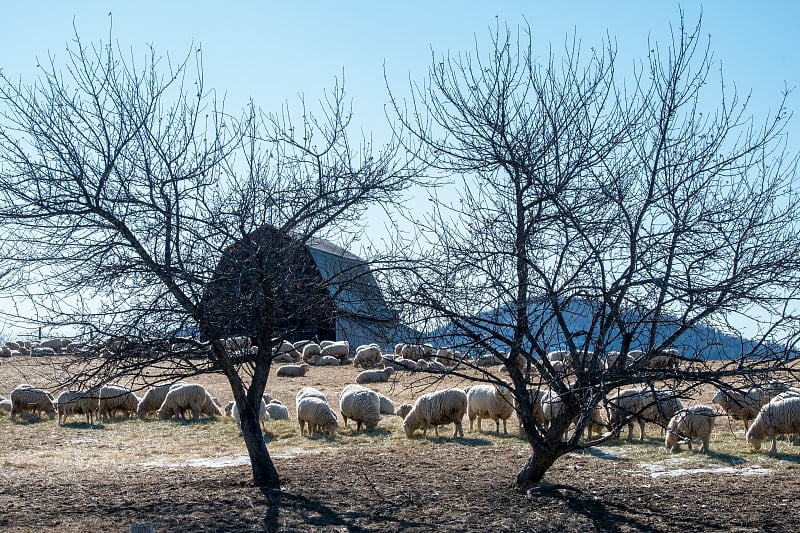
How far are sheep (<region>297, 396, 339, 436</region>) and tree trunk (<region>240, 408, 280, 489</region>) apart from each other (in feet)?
21.7

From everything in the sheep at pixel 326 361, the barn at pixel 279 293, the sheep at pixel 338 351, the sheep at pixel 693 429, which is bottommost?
the sheep at pixel 693 429

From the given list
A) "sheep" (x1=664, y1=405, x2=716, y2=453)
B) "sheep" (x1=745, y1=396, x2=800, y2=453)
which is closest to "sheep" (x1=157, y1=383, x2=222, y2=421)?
"sheep" (x1=664, y1=405, x2=716, y2=453)

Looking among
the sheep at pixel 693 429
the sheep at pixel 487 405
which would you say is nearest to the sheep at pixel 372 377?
the sheep at pixel 487 405

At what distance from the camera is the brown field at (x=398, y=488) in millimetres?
8250

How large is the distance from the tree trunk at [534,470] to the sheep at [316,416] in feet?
25.4

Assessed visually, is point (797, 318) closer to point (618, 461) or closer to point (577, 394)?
point (577, 394)

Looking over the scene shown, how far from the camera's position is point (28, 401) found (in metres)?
21.2

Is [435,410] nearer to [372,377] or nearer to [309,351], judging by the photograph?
[372,377]

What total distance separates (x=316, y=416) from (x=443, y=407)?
2642 millimetres

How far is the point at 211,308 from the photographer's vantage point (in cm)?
899

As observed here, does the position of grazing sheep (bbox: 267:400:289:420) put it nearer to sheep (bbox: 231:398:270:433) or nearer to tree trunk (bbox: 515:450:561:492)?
sheep (bbox: 231:398:270:433)

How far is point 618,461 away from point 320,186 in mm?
6107

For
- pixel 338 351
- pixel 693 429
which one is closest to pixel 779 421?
pixel 693 429

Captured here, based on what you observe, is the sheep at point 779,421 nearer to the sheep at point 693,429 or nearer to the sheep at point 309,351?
the sheep at point 693,429
